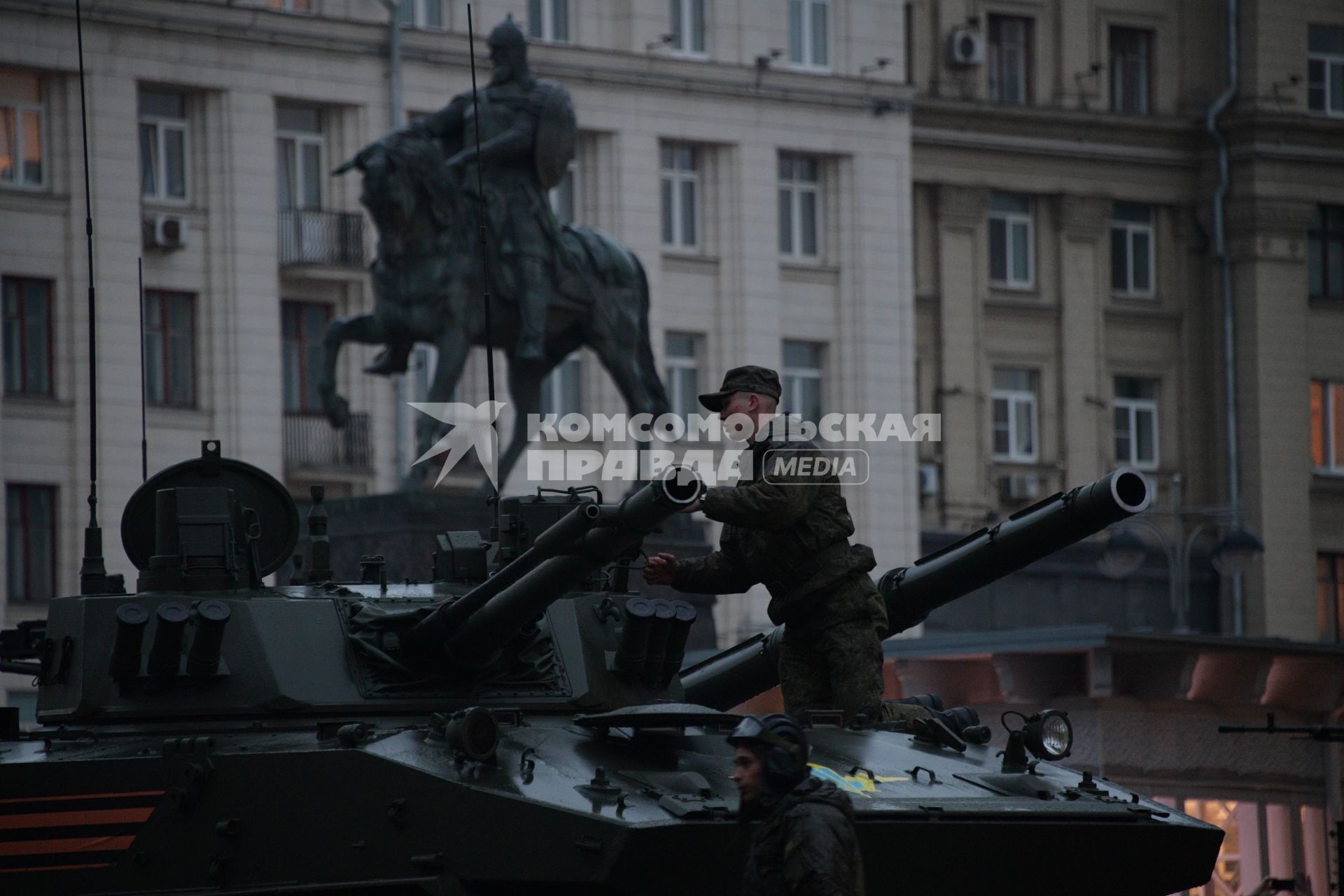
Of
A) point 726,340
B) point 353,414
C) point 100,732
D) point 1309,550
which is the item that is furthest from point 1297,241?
point 100,732

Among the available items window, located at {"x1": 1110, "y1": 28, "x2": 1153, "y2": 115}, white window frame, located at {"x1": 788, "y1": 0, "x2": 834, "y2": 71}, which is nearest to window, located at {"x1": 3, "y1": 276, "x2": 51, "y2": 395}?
white window frame, located at {"x1": 788, "y1": 0, "x2": 834, "y2": 71}

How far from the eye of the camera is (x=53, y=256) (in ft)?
134

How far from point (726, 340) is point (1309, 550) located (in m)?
12.7

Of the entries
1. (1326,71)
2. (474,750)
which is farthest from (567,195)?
(474,750)

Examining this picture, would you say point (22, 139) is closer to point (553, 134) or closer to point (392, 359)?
point (392, 359)

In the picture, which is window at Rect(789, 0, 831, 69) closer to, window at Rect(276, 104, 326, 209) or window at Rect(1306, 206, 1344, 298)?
window at Rect(276, 104, 326, 209)

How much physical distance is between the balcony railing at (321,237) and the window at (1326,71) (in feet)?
65.8

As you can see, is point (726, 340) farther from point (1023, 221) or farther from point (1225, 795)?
point (1225, 795)

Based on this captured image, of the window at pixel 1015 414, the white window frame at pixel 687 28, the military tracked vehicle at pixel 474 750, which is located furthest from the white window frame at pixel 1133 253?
the military tracked vehicle at pixel 474 750

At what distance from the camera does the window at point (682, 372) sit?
45.8 m

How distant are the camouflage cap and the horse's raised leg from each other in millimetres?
19187

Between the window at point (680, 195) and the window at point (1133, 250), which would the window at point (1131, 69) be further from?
the window at point (680, 195)

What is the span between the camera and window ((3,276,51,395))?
40781 mm

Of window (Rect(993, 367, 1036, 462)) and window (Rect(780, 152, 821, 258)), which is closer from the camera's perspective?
window (Rect(780, 152, 821, 258))
